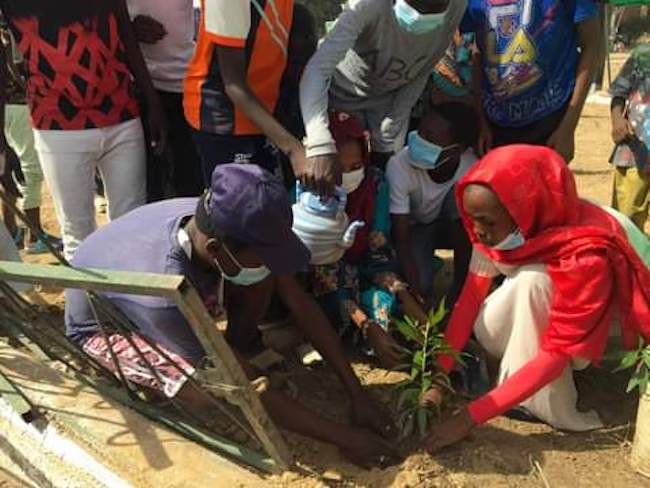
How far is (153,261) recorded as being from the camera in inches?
90.6

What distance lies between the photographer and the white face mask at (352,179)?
2.94m

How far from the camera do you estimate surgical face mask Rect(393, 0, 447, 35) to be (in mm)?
2744

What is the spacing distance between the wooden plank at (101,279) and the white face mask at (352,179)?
117 centimetres

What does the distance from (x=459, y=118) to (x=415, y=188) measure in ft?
1.13

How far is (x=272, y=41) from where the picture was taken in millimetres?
2703

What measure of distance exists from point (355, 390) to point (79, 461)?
914 millimetres

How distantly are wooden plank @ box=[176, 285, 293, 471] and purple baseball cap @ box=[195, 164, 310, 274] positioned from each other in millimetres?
255

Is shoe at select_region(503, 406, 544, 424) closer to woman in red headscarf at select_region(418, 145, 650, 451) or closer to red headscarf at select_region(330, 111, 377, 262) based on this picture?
woman in red headscarf at select_region(418, 145, 650, 451)

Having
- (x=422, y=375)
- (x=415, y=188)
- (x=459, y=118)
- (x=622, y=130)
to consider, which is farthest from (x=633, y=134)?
(x=422, y=375)

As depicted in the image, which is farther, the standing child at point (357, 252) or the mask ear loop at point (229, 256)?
the standing child at point (357, 252)

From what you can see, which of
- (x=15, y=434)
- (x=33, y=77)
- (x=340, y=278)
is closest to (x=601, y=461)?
(x=340, y=278)

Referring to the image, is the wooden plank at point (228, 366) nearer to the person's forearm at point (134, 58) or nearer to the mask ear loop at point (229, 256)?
the mask ear loop at point (229, 256)

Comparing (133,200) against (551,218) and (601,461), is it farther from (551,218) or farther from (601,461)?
(601,461)

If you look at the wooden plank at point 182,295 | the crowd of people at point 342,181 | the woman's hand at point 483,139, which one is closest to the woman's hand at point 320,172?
the crowd of people at point 342,181
